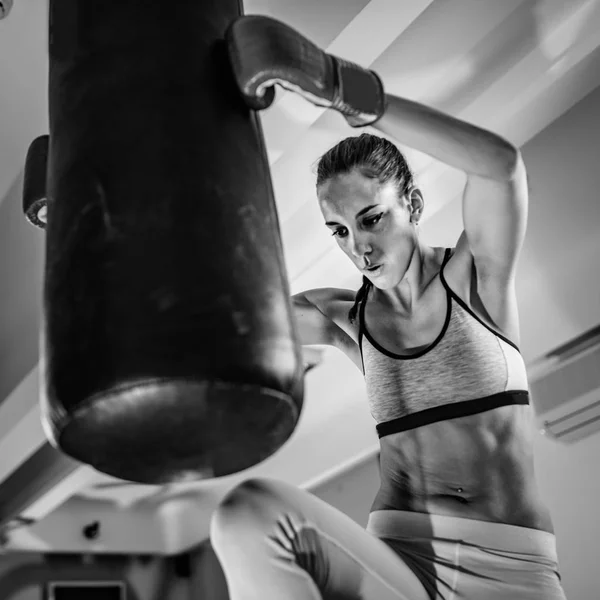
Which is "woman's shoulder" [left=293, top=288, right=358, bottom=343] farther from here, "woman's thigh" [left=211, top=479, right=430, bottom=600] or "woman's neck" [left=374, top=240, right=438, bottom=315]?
"woman's thigh" [left=211, top=479, right=430, bottom=600]

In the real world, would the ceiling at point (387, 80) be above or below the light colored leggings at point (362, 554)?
above

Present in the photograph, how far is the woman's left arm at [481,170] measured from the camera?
1.53 metres

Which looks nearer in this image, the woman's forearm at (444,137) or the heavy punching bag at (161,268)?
the heavy punching bag at (161,268)

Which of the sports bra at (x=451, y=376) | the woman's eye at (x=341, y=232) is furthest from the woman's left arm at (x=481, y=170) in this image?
the woman's eye at (x=341, y=232)

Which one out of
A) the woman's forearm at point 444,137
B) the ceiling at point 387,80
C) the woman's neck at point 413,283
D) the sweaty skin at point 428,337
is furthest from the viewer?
the ceiling at point 387,80

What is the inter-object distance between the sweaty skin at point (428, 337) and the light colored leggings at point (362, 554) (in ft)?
0.15

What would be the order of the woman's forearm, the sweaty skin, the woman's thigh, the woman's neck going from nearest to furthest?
the woman's thigh, the woman's forearm, the sweaty skin, the woman's neck

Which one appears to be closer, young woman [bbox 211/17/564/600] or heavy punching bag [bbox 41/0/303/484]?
heavy punching bag [bbox 41/0/303/484]

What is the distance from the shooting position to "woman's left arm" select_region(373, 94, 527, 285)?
1.53 m

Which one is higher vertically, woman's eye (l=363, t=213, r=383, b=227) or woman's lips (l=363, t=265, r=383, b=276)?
woman's eye (l=363, t=213, r=383, b=227)

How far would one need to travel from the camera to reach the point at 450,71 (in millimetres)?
2506

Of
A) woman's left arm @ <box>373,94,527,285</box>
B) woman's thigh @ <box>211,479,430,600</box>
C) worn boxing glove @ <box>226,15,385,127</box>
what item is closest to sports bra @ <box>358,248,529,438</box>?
woman's left arm @ <box>373,94,527,285</box>

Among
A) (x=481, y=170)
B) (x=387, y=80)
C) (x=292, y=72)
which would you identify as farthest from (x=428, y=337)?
(x=387, y=80)

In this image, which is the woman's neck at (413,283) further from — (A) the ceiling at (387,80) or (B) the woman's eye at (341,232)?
(A) the ceiling at (387,80)
